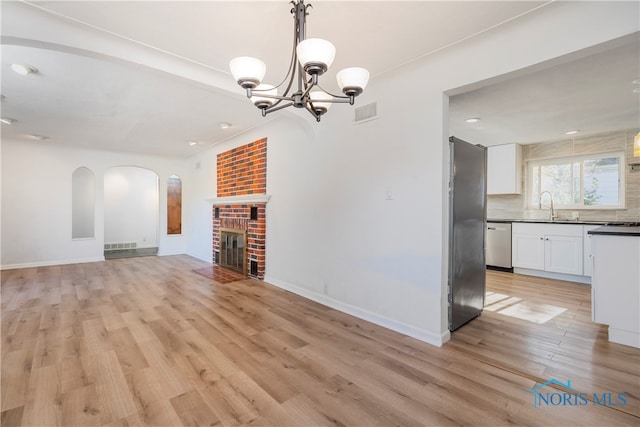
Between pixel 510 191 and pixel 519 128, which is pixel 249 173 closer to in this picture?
pixel 519 128

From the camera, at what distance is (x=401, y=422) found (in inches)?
59.6

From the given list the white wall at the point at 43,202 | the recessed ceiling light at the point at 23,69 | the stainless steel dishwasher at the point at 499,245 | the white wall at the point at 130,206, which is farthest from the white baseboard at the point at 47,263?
the stainless steel dishwasher at the point at 499,245

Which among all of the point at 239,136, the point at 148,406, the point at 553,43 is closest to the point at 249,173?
the point at 239,136

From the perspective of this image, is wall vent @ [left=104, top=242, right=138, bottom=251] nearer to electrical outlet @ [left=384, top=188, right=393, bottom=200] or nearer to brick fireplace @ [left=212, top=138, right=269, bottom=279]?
brick fireplace @ [left=212, top=138, right=269, bottom=279]

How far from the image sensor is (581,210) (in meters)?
4.79

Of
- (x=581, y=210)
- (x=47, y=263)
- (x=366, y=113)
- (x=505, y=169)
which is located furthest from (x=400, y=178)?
(x=47, y=263)

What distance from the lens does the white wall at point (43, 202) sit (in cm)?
533

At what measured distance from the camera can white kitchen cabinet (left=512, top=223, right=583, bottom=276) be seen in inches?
170

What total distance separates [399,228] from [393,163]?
2.03ft

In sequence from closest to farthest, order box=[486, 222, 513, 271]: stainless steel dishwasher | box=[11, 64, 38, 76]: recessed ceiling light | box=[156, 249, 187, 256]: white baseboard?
box=[11, 64, 38, 76]: recessed ceiling light < box=[486, 222, 513, 271]: stainless steel dishwasher < box=[156, 249, 187, 256]: white baseboard

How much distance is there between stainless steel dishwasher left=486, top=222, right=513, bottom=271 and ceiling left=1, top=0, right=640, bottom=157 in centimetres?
171

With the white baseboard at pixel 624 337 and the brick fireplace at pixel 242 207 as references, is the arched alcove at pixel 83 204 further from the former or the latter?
the white baseboard at pixel 624 337

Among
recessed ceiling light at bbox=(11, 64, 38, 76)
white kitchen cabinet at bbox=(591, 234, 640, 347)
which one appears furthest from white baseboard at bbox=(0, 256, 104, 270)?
white kitchen cabinet at bbox=(591, 234, 640, 347)

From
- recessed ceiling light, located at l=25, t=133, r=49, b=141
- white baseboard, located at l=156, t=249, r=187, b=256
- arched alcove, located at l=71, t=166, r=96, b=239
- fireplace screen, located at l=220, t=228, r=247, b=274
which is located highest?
recessed ceiling light, located at l=25, t=133, r=49, b=141
